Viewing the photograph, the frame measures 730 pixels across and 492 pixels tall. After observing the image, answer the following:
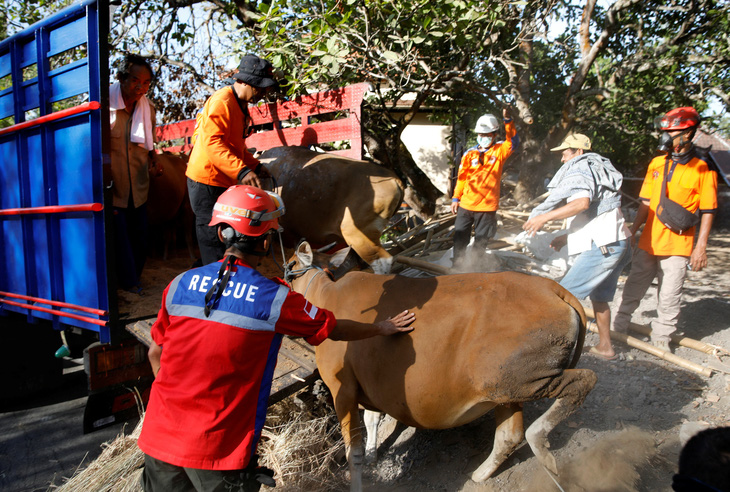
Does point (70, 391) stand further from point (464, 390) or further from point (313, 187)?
point (464, 390)

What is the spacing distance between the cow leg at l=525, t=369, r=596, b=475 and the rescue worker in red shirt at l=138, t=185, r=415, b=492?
4.45ft

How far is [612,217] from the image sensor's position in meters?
4.31

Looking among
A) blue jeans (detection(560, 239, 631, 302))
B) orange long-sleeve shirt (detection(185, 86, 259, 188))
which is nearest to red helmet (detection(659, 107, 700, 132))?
blue jeans (detection(560, 239, 631, 302))

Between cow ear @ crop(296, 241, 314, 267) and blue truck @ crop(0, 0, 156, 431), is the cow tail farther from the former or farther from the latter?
blue truck @ crop(0, 0, 156, 431)

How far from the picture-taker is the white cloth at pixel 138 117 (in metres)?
4.10

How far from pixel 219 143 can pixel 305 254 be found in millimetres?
1147

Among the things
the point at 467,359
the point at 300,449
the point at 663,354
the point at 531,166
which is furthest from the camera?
the point at 531,166

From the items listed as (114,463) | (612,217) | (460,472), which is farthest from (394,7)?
(114,463)

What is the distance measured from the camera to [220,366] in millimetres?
2141

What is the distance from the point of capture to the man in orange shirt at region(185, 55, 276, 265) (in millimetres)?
3861

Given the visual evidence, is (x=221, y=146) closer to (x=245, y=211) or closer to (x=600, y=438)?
(x=245, y=211)

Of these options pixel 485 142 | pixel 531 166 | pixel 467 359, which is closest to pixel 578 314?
pixel 467 359

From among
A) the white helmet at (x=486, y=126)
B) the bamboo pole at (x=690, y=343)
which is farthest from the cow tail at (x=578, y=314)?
the white helmet at (x=486, y=126)

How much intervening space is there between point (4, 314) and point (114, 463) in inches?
93.5
